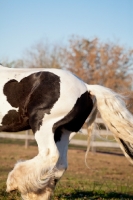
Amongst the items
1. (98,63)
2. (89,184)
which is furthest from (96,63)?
Answer: (89,184)

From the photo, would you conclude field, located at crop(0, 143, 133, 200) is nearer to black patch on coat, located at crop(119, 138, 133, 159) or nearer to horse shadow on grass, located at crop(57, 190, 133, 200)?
horse shadow on grass, located at crop(57, 190, 133, 200)

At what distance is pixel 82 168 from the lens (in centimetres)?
1219

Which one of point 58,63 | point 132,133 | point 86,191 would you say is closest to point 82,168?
point 86,191

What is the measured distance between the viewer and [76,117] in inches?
214

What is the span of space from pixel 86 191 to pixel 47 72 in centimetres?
268

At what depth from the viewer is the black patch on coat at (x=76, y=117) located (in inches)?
212

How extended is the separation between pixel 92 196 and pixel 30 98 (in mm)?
2335

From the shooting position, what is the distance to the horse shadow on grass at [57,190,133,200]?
654cm

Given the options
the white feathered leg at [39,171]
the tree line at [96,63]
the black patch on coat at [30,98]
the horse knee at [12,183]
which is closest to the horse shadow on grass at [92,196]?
the white feathered leg at [39,171]

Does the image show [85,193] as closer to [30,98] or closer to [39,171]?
[39,171]

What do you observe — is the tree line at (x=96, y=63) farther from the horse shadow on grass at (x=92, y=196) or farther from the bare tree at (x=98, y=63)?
the horse shadow on grass at (x=92, y=196)

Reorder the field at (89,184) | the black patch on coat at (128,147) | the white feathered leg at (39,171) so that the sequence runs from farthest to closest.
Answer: the field at (89,184) → the black patch on coat at (128,147) → the white feathered leg at (39,171)

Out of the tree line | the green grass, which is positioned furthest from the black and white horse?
the tree line

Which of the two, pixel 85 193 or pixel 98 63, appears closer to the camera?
pixel 85 193
